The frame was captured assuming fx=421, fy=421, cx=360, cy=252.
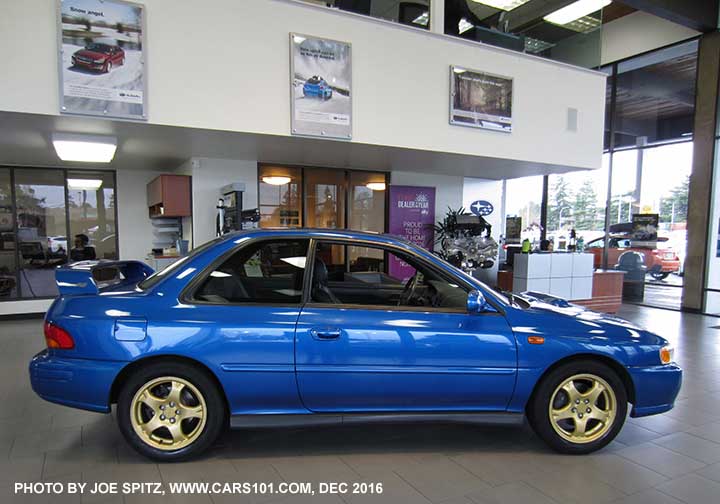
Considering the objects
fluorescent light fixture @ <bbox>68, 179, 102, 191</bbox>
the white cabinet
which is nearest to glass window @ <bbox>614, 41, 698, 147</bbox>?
the white cabinet

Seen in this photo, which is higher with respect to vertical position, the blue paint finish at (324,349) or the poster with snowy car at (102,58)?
the poster with snowy car at (102,58)

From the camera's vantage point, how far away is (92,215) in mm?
7941

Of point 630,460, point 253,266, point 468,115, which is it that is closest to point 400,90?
point 468,115

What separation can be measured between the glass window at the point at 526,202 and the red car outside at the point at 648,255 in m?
1.56

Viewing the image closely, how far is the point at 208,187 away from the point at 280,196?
1.28m

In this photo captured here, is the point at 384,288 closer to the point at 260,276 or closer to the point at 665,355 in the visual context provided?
the point at 260,276

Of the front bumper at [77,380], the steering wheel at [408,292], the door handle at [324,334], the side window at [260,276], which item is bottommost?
the front bumper at [77,380]

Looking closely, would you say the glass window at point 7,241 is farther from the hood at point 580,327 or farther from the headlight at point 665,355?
the headlight at point 665,355

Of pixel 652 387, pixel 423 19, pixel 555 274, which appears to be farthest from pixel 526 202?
pixel 652 387

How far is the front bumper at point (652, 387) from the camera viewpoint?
2785 millimetres

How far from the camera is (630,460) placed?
9.20 feet

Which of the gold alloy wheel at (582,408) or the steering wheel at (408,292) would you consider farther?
the steering wheel at (408,292)

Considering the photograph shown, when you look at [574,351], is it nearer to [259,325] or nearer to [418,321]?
[418,321]

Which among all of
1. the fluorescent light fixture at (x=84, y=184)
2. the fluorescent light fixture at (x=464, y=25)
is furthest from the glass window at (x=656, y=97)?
the fluorescent light fixture at (x=84, y=184)
